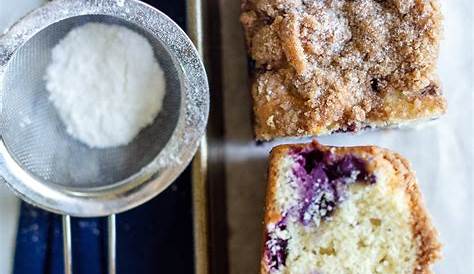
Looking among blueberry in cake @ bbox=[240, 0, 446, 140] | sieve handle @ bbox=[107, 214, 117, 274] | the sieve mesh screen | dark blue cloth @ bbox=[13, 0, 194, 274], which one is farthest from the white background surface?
blueberry in cake @ bbox=[240, 0, 446, 140]

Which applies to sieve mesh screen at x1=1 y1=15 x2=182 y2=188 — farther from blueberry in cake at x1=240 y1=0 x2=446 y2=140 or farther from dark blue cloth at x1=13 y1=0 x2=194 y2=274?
blueberry in cake at x1=240 y1=0 x2=446 y2=140

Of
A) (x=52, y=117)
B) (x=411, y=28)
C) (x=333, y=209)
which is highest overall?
(x=411, y=28)

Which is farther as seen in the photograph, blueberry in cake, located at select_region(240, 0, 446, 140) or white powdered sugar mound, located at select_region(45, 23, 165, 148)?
white powdered sugar mound, located at select_region(45, 23, 165, 148)

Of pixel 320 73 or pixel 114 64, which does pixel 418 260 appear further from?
pixel 114 64

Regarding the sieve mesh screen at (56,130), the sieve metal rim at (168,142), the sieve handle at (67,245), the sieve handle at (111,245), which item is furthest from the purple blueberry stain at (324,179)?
the sieve handle at (67,245)

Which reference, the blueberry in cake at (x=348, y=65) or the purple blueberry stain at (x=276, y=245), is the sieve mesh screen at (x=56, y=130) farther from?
the purple blueberry stain at (x=276, y=245)

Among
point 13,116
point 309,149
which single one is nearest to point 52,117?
point 13,116
